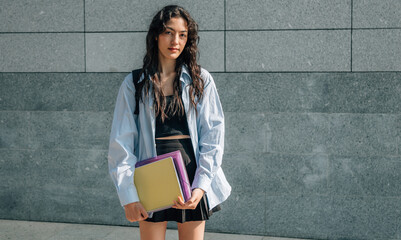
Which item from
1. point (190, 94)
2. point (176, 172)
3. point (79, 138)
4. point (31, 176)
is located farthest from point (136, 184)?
point (31, 176)

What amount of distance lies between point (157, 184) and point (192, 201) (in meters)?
0.20

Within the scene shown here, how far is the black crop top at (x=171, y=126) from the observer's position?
2775 mm

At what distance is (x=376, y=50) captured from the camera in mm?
4996

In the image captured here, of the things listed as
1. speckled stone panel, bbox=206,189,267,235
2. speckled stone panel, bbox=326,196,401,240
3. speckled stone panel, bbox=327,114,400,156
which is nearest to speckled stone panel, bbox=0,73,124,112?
speckled stone panel, bbox=206,189,267,235

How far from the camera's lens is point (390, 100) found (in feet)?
16.4

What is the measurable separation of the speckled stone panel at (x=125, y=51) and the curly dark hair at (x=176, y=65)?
2420 millimetres

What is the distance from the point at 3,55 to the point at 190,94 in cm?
371

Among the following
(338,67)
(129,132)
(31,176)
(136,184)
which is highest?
(338,67)

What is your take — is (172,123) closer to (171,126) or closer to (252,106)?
(171,126)

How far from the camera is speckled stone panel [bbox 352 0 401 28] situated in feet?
16.2

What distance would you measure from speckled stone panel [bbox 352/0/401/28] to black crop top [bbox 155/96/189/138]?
287 cm

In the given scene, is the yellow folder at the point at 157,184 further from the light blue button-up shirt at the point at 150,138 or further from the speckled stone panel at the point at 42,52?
the speckled stone panel at the point at 42,52

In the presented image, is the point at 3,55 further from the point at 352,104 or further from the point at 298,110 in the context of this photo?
the point at 352,104

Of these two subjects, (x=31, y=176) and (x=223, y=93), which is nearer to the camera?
(x=223, y=93)
